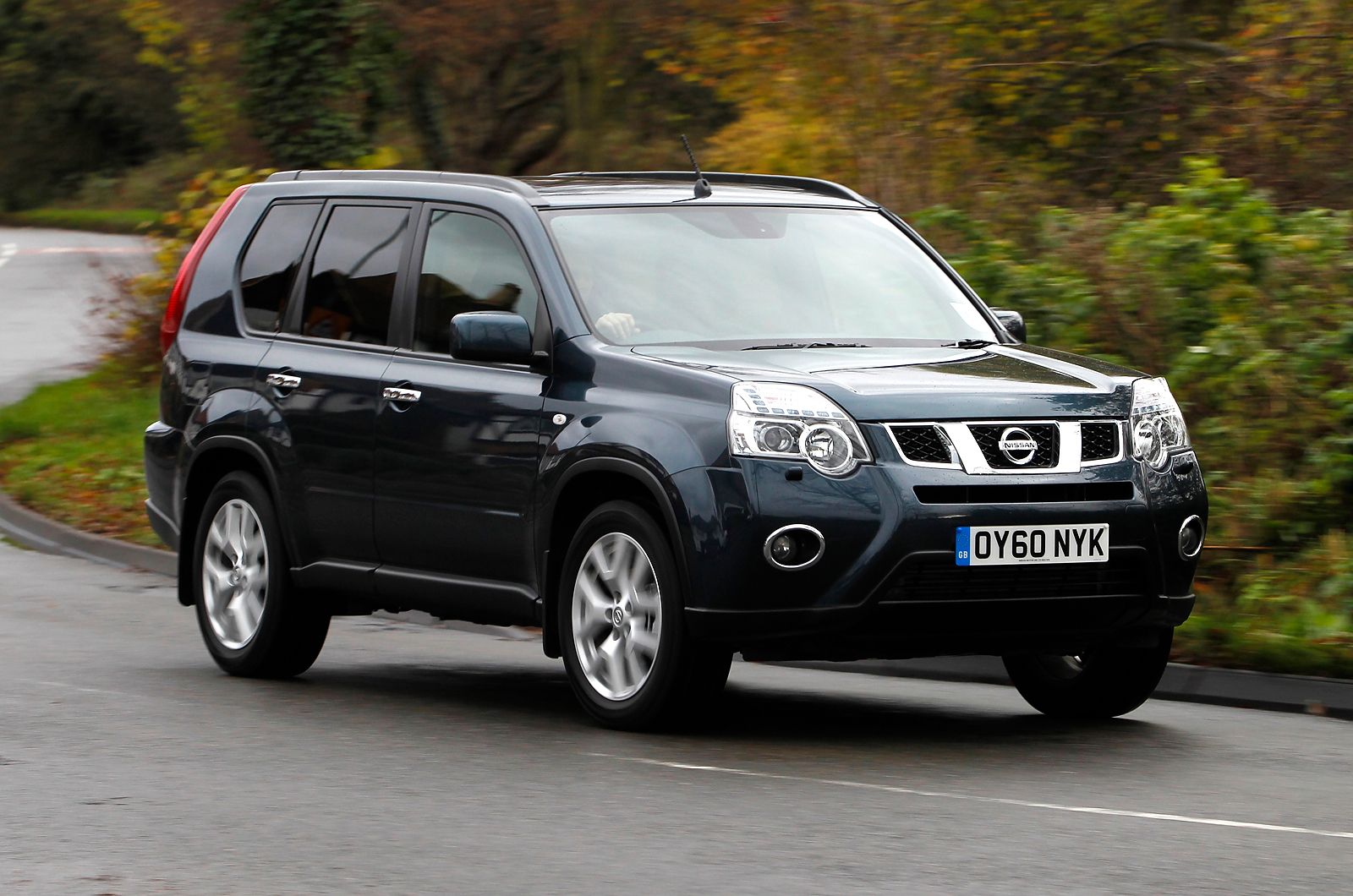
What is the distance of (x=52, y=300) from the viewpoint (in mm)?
33906

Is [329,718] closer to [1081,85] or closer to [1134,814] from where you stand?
[1134,814]

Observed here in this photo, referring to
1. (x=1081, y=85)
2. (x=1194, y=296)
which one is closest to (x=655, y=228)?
(x=1194, y=296)

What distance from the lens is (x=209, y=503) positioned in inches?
365

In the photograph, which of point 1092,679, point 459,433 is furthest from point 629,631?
point 1092,679

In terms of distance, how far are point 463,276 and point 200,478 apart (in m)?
1.95

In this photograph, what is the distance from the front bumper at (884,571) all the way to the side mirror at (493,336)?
0.95 m

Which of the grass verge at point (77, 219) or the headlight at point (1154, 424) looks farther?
the grass verge at point (77, 219)

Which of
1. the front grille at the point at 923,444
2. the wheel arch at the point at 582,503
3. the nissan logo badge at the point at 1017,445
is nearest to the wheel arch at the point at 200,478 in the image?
the wheel arch at the point at 582,503

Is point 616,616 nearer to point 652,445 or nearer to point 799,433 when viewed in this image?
point 652,445

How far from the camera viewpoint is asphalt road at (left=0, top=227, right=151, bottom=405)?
22188 millimetres

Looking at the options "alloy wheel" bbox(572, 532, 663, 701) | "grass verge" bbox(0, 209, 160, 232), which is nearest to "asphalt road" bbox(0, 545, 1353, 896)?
"alloy wheel" bbox(572, 532, 663, 701)

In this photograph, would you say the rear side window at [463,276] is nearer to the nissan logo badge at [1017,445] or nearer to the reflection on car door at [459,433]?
the reflection on car door at [459,433]

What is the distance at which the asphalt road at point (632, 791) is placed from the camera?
5359 millimetres

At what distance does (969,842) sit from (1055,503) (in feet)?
5.38
